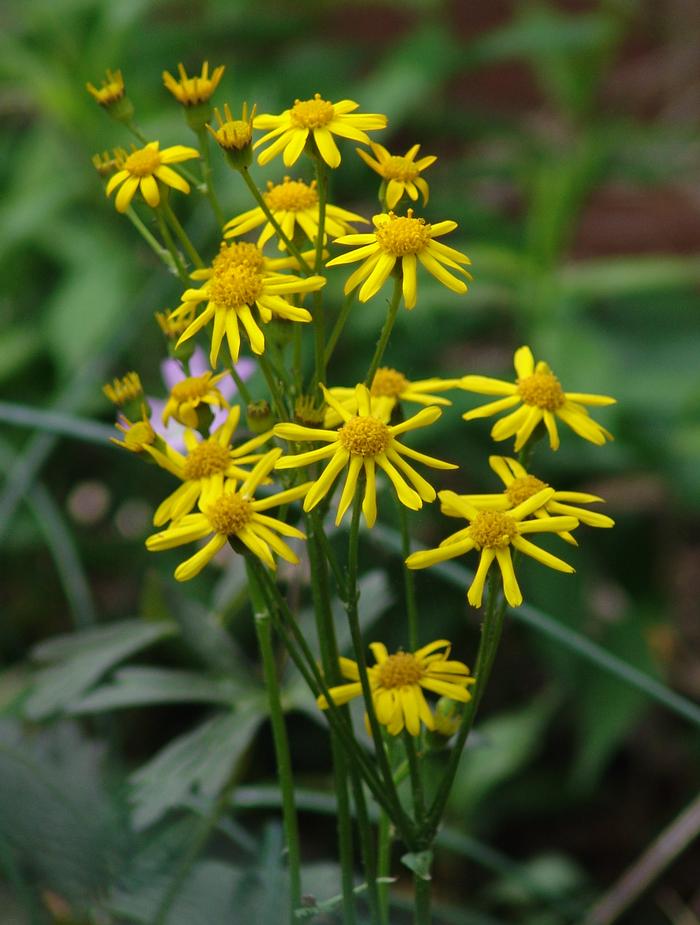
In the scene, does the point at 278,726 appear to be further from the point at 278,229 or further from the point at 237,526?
the point at 278,229

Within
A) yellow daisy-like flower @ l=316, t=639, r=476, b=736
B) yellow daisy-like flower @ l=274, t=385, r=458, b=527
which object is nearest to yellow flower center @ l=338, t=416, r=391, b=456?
yellow daisy-like flower @ l=274, t=385, r=458, b=527

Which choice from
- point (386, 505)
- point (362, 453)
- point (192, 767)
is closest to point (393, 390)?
point (362, 453)

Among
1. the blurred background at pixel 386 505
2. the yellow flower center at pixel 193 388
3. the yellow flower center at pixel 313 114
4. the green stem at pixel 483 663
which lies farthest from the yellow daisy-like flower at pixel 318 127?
the blurred background at pixel 386 505

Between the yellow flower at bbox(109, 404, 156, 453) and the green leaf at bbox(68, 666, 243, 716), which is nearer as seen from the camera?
the yellow flower at bbox(109, 404, 156, 453)

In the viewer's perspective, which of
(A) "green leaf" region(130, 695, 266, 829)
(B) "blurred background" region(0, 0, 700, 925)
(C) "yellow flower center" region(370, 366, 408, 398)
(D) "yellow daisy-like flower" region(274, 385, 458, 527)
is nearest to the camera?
(D) "yellow daisy-like flower" region(274, 385, 458, 527)

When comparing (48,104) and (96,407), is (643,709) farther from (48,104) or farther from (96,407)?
(48,104)

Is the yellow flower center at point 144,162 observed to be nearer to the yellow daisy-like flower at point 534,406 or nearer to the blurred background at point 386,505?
the yellow daisy-like flower at point 534,406

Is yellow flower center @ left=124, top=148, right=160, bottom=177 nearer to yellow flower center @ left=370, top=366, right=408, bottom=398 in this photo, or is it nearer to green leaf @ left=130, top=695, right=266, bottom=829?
yellow flower center @ left=370, top=366, right=408, bottom=398
